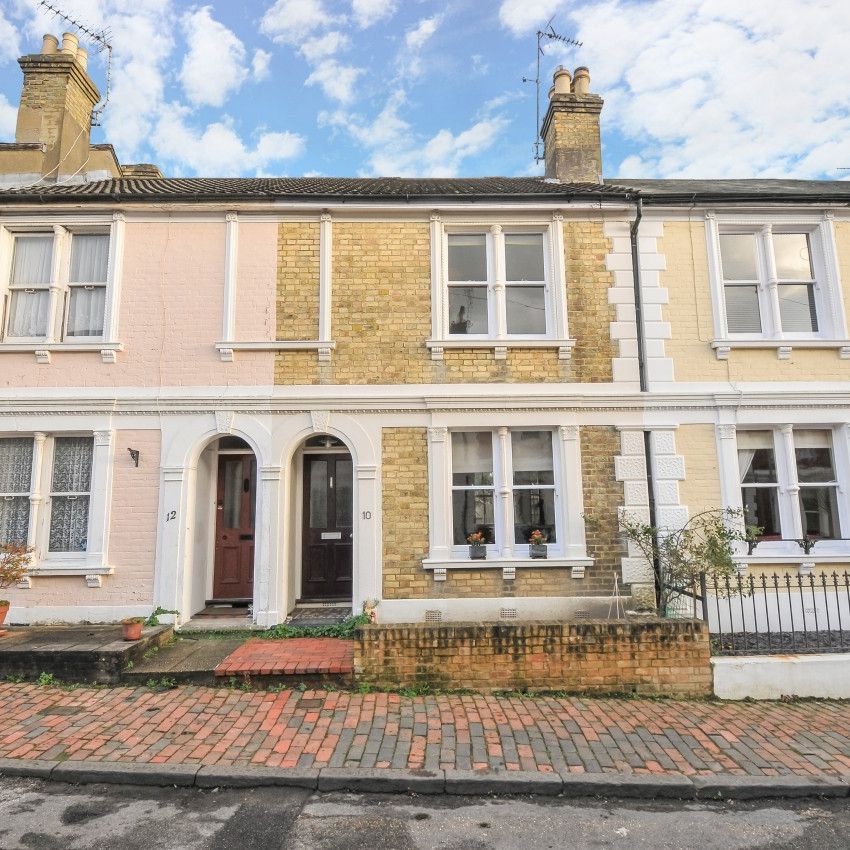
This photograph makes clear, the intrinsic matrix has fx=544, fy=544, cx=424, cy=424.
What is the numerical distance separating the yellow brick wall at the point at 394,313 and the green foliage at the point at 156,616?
3.64m

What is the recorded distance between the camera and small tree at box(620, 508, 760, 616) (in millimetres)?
7348

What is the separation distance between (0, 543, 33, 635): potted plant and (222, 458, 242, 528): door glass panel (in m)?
2.70

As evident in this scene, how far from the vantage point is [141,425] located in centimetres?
817

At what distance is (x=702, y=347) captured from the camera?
858cm

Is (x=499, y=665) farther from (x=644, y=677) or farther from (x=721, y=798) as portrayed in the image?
(x=721, y=798)

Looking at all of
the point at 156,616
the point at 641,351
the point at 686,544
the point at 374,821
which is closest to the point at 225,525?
the point at 156,616

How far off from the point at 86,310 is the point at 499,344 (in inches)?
257

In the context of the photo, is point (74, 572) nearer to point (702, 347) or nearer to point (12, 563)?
point (12, 563)

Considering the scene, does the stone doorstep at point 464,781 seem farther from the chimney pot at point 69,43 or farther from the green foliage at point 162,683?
the chimney pot at point 69,43

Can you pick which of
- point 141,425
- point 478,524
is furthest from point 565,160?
point 141,425

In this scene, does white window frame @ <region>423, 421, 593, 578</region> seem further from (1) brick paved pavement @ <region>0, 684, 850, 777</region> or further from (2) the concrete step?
(2) the concrete step

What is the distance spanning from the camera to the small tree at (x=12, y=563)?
7188 millimetres

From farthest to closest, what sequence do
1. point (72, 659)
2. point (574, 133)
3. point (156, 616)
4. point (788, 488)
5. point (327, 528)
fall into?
point (574, 133), point (327, 528), point (788, 488), point (156, 616), point (72, 659)

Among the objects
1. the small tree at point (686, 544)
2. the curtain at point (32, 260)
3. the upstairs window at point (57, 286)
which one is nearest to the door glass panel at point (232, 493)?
the upstairs window at point (57, 286)
